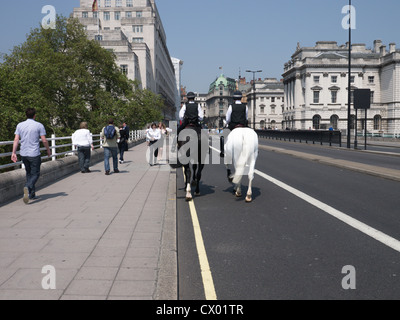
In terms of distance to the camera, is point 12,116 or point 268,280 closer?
point 268,280

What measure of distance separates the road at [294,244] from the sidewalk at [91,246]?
0.97ft

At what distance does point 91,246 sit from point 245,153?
4.37 metres

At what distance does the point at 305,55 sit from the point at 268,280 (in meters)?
112

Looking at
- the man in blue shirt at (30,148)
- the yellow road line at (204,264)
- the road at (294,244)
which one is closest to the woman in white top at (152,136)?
the road at (294,244)

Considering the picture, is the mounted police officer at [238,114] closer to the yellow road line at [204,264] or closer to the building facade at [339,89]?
the yellow road line at [204,264]

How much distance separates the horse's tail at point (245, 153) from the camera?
890 cm

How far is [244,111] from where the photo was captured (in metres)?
9.40

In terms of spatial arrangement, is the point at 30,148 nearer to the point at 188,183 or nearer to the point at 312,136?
the point at 188,183

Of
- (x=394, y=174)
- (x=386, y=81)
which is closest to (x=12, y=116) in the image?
(x=394, y=174)

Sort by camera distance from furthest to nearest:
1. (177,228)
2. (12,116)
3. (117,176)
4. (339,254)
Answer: (12,116), (117,176), (177,228), (339,254)

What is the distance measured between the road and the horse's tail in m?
0.66

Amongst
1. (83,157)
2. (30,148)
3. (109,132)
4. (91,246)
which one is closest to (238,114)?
(30,148)

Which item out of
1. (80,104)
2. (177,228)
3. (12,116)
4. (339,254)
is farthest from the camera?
(80,104)
